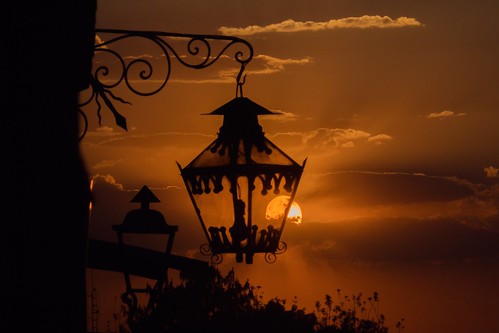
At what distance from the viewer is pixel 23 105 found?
3881mm

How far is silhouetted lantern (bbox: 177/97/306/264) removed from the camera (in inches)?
241

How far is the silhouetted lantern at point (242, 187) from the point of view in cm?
611

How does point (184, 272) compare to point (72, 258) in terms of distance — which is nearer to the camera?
point (72, 258)

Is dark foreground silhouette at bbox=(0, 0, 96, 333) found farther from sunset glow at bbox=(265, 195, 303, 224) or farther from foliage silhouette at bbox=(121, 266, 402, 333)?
foliage silhouette at bbox=(121, 266, 402, 333)

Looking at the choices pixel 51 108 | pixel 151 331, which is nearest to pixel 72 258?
pixel 51 108

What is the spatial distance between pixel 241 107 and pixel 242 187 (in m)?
0.57

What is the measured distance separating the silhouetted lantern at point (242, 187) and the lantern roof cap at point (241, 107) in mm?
10

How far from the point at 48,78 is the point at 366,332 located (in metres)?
11.1

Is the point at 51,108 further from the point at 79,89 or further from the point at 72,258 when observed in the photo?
the point at 79,89

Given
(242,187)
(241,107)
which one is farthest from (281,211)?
(241,107)

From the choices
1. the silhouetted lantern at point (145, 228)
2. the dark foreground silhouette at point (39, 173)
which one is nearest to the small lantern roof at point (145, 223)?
the silhouetted lantern at point (145, 228)

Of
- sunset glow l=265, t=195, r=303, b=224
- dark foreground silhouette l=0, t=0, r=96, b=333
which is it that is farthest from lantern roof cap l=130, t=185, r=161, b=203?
dark foreground silhouette l=0, t=0, r=96, b=333

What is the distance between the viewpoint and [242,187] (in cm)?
611

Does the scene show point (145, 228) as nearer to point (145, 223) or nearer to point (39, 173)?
point (145, 223)
